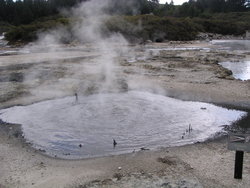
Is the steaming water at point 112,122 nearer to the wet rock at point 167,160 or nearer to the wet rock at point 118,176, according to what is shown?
the wet rock at point 167,160

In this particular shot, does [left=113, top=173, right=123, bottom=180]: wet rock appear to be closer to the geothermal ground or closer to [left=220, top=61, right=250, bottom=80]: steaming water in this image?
the geothermal ground

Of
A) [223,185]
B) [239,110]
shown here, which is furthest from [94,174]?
[239,110]

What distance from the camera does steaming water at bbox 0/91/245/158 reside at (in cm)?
710

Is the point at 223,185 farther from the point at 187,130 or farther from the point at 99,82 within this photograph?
the point at 99,82

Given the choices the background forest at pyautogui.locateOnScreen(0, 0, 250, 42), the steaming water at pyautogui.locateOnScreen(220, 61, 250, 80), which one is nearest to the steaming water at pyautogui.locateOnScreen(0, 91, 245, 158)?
the steaming water at pyautogui.locateOnScreen(220, 61, 250, 80)

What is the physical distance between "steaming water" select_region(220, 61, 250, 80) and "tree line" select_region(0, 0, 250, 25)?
2121cm

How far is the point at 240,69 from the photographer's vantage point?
18828mm

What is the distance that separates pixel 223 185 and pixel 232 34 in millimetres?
58633

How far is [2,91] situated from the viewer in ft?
41.2

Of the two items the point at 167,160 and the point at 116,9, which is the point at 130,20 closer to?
the point at 116,9

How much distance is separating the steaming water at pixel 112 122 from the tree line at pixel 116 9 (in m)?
30.1

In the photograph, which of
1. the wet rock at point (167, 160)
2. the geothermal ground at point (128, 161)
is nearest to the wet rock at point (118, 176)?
the geothermal ground at point (128, 161)

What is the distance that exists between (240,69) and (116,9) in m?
26.0

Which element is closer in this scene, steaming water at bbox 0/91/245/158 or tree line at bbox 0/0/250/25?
steaming water at bbox 0/91/245/158
